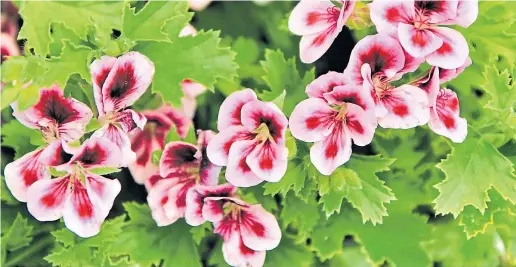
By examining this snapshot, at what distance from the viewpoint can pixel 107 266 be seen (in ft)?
3.54

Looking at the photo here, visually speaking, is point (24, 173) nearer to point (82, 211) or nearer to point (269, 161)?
point (82, 211)

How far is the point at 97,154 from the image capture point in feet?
3.02

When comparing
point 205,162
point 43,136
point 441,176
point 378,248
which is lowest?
point 378,248

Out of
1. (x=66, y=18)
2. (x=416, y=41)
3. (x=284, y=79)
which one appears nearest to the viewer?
(x=416, y=41)

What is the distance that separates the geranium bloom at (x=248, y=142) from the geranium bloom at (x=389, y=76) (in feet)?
0.41

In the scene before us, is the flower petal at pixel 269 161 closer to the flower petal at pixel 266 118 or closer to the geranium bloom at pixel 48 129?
the flower petal at pixel 266 118

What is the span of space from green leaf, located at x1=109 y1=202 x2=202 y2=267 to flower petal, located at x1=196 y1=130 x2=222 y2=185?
142 mm

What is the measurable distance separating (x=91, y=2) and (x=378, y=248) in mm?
613

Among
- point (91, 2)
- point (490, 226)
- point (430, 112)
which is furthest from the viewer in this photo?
point (490, 226)

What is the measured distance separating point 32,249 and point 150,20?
1.41 feet

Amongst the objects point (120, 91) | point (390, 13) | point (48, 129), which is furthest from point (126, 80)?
point (390, 13)

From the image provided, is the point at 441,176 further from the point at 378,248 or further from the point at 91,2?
the point at 91,2

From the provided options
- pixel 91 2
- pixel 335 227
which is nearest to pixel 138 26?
pixel 91 2

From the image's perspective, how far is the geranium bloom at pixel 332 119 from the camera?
2.96 feet
